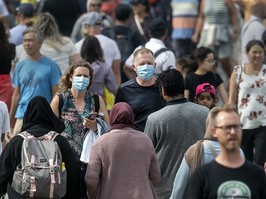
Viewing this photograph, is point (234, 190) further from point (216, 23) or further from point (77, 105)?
point (216, 23)

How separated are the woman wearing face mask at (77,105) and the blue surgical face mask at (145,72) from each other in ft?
1.92

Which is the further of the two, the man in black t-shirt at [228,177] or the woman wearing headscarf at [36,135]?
the woman wearing headscarf at [36,135]

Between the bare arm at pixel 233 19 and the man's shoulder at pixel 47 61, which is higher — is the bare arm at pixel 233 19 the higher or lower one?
the lower one

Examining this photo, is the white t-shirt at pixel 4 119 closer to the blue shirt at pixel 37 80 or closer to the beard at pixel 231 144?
the blue shirt at pixel 37 80

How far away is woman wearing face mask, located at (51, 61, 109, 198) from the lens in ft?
42.6

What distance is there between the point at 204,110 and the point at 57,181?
1843 millimetres

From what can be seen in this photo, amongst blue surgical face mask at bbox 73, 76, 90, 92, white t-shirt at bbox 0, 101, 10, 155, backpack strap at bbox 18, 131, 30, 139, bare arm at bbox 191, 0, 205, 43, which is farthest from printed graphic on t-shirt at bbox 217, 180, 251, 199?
bare arm at bbox 191, 0, 205, 43

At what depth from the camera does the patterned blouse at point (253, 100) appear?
15.0 metres

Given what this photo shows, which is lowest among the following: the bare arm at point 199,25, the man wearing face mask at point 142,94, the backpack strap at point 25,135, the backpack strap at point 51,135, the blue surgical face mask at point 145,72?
the bare arm at point 199,25

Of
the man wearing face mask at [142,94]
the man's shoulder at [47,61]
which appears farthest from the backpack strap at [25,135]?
the man's shoulder at [47,61]

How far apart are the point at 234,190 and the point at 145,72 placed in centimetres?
410

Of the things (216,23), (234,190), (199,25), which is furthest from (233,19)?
(234,190)

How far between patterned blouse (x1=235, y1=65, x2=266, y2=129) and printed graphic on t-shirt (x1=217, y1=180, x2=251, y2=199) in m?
5.19

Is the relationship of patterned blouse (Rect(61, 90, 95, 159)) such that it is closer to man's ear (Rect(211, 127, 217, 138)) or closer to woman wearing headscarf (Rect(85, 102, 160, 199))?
woman wearing headscarf (Rect(85, 102, 160, 199))
